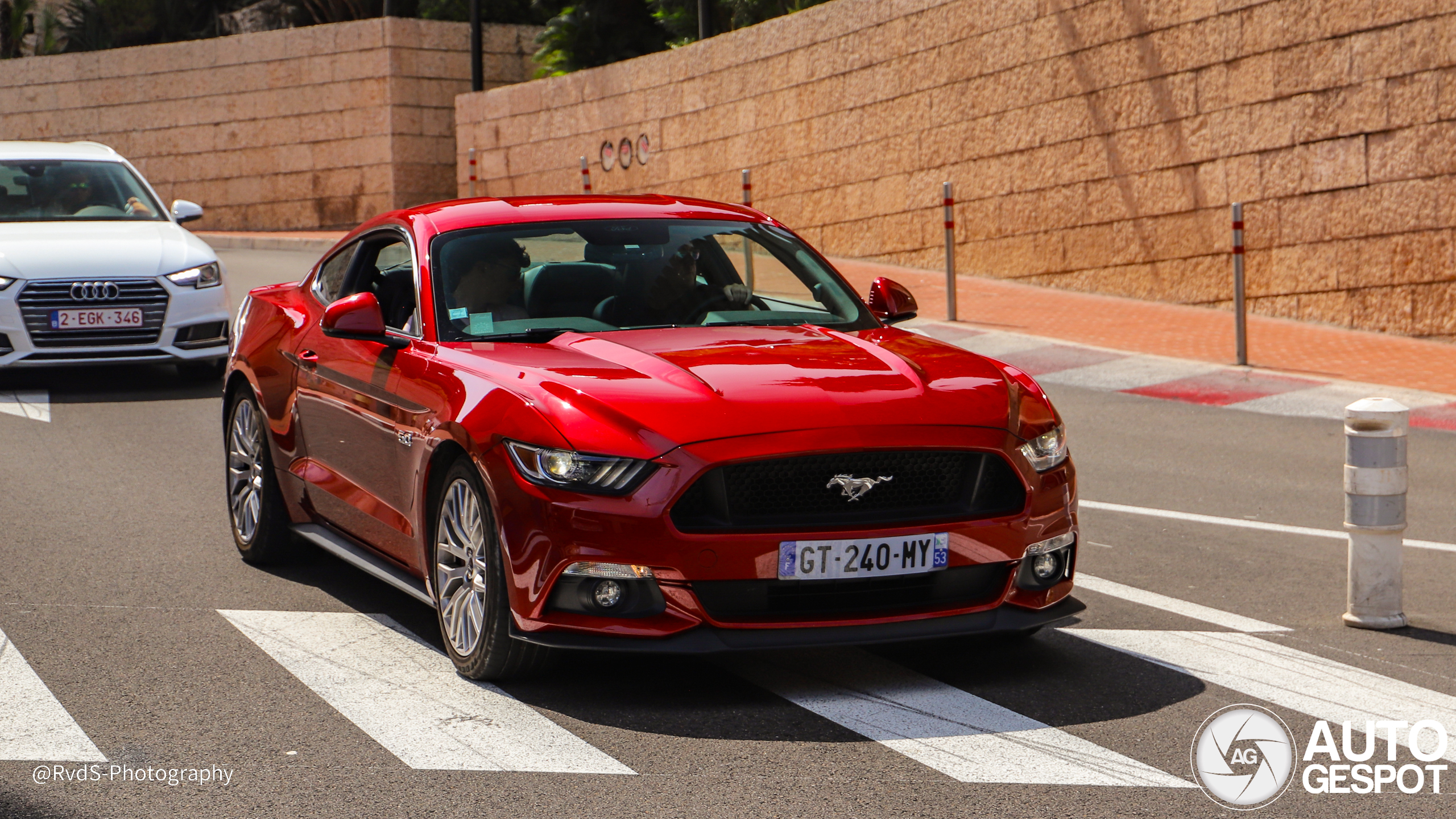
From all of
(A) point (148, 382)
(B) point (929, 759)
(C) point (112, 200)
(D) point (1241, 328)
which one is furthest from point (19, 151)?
(B) point (929, 759)

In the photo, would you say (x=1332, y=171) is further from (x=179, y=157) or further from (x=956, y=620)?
(x=179, y=157)

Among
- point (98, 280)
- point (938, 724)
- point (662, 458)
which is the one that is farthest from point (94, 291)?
point (938, 724)

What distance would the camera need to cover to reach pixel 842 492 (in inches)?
189

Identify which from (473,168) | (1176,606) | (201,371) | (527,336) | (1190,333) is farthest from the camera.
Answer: (473,168)

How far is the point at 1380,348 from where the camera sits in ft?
46.4

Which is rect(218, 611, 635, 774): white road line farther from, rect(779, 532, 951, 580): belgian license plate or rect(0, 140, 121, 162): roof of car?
rect(0, 140, 121, 162): roof of car

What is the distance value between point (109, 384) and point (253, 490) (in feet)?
21.6

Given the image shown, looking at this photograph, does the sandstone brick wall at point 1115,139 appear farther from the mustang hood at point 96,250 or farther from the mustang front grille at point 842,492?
the mustang front grille at point 842,492

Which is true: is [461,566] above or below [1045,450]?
below

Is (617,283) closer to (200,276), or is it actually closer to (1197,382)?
(200,276)

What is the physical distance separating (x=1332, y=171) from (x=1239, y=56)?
5.25 feet

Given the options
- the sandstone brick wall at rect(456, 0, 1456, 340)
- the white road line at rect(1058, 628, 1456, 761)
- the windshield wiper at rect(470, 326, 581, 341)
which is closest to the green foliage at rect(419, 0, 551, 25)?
the sandstone brick wall at rect(456, 0, 1456, 340)

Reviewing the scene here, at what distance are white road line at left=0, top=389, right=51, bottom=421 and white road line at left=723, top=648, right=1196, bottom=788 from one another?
753 centimetres

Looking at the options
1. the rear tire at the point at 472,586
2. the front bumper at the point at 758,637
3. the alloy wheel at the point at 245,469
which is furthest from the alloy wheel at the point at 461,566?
the alloy wheel at the point at 245,469
